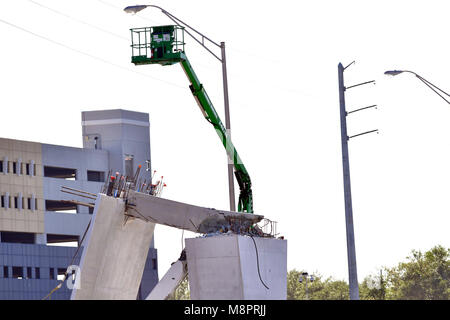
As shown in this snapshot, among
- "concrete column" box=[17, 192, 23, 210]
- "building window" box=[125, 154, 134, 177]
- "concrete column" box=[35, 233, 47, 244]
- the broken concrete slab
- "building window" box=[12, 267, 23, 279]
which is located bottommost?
the broken concrete slab

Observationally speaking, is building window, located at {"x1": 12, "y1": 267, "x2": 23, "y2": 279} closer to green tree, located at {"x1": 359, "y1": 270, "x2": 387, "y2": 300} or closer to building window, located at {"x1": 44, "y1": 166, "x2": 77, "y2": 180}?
building window, located at {"x1": 44, "y1": 166, "x2": 77, "y2": 180}

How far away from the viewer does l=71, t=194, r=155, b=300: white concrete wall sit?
45344 mm

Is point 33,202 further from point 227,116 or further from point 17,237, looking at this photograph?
point 227,116

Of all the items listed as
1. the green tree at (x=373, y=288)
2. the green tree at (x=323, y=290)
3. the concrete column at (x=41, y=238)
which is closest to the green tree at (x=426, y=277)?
the green tree at (x=373, y=288)

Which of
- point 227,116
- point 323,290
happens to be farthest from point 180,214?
point 323,290

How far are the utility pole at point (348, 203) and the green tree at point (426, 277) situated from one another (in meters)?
103

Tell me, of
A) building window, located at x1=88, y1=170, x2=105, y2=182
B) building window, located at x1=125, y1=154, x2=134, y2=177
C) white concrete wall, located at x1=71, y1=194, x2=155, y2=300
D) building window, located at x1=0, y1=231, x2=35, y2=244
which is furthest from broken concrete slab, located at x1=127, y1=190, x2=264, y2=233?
building window, located at x1=125, y1=154, x2=134, y2=177

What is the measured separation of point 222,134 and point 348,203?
14060 millimetres

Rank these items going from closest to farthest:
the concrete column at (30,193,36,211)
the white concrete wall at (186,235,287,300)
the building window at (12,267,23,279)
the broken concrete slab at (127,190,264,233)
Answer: the white concrete wall at (186,235,287,300), the broken concrete slab at (127,190,264,233), the building window at (12,267,23,279), the concrete column at (30,193,36,211)

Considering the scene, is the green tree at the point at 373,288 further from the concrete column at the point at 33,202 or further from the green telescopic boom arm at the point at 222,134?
the green telescopic boom arm at the point at 222,134

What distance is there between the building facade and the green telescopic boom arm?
65482 millimetres

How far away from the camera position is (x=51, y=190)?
413 ft

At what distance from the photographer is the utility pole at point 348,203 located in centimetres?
4078
